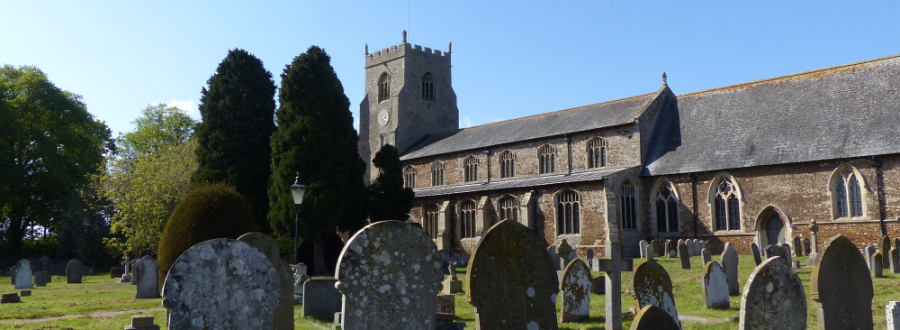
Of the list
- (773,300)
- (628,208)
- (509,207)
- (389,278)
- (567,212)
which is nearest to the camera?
(389,278)

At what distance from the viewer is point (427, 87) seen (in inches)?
1882

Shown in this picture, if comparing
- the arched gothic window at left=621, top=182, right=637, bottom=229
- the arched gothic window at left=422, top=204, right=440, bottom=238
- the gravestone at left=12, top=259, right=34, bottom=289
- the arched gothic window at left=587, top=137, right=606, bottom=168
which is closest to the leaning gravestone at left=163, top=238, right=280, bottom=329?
the gravestone at left=12, top=259, right=34, bottom=289

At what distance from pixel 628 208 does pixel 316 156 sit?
14.1m

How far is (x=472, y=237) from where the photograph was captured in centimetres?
3619

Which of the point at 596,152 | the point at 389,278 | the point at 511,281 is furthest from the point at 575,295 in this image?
the point at 596,152

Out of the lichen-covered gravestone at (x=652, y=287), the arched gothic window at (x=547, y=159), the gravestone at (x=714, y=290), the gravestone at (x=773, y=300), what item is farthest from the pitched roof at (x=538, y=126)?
the gravestone at (x=773, y=300)

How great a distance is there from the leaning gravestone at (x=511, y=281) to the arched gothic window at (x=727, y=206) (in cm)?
2495

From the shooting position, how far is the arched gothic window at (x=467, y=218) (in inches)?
1439

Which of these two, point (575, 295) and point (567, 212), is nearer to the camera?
point (575, 295)

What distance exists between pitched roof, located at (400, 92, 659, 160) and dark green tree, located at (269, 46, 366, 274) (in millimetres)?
12461

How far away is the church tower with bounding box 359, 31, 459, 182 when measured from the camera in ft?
151

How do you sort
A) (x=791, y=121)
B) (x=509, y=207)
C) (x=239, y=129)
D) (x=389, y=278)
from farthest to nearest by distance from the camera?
(x=509, y=207), (x=791, y=121), (x=239, y=129), (x=389, y=278)

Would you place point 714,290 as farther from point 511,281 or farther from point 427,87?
point 427,87

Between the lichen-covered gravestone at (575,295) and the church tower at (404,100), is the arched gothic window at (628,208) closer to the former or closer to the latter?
the church tower at (404,100)
